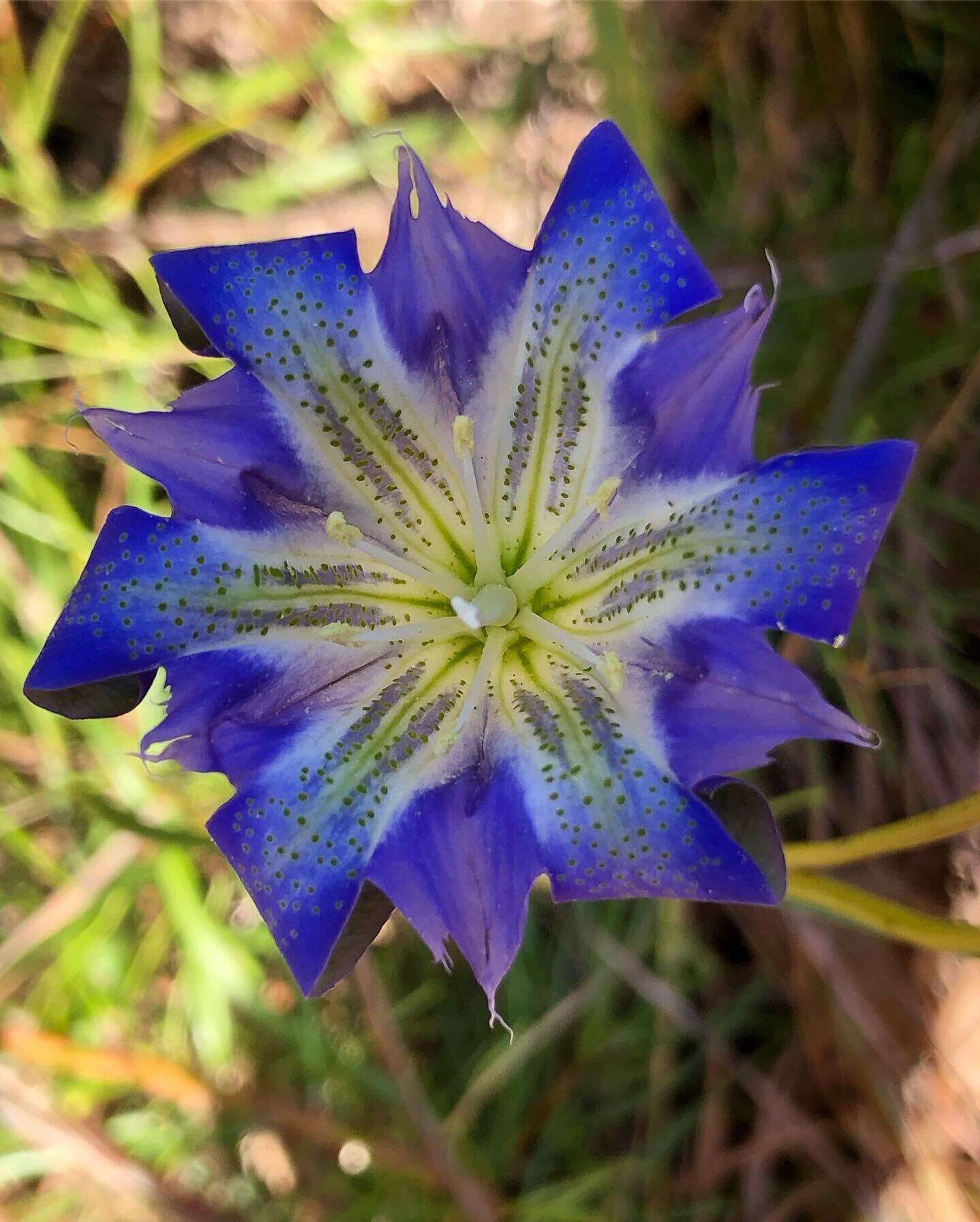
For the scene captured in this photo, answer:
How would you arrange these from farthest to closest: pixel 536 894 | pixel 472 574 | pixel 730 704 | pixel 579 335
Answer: pixel 536 894, pixel 472 574, pixel 579 335, pixel 730 704

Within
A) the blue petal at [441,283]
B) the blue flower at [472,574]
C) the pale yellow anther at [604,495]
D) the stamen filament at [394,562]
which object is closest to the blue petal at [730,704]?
the blue flower at [472,574]

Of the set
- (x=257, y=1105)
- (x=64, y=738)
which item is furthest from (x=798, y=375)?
(x=257, y=1105)

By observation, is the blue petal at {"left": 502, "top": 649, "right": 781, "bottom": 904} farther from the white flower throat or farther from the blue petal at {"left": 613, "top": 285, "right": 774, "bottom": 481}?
the blue petal at {"left": 613, "top": 285, "right": 774, "bottom": 481}

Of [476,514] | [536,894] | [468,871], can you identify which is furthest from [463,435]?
[536,894]

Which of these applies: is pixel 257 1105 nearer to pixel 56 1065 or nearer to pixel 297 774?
pixel 56 1065

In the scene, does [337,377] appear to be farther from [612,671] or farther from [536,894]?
[536,894]

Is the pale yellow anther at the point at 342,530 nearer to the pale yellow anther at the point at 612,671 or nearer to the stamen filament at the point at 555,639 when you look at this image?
the stamen filament at the point at 555,639
